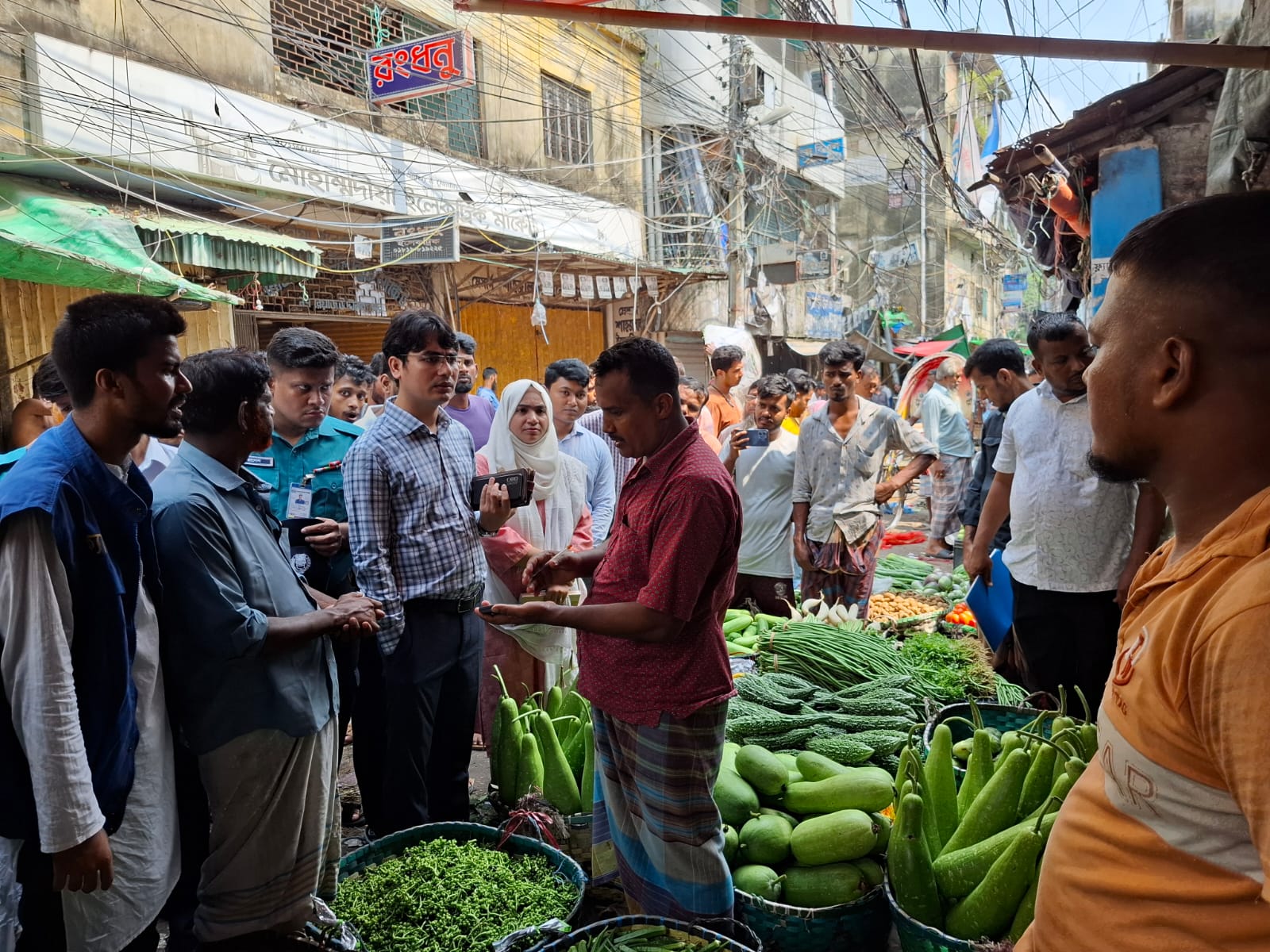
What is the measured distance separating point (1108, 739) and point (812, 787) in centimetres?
216

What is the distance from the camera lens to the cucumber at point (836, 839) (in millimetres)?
2857

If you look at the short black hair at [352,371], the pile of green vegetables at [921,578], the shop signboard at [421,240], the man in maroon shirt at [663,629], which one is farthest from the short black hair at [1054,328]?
the shop signboard at [421,240]

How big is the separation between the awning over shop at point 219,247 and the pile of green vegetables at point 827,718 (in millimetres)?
6342

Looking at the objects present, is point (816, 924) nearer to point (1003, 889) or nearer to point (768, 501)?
Result: point (1003, 889)

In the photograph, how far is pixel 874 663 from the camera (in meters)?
4.27

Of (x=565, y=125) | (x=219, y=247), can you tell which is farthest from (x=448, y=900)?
(x=565, y=125)

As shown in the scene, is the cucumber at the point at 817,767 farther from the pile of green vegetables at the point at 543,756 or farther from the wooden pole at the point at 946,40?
the wooden pole at the point at 946,40

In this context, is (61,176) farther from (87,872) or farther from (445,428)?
(87,872)

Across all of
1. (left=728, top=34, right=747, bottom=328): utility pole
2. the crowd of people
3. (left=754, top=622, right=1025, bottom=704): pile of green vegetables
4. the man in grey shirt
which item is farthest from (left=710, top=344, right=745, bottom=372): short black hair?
(left=728, top=34, right=747, bottom=328): utility pole

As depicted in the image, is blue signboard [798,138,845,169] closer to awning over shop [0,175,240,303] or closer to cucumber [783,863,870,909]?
awning over shop [0,175,240,303]

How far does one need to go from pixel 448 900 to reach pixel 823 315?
22.2 metres

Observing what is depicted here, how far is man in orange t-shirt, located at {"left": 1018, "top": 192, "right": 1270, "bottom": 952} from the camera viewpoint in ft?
2.98

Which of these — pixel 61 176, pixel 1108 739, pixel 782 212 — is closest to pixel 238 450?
pixel 1108 739

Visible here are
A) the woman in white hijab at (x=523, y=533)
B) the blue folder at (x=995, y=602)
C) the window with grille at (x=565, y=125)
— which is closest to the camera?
→ the woman in white hijab at (x=523, y=533)
